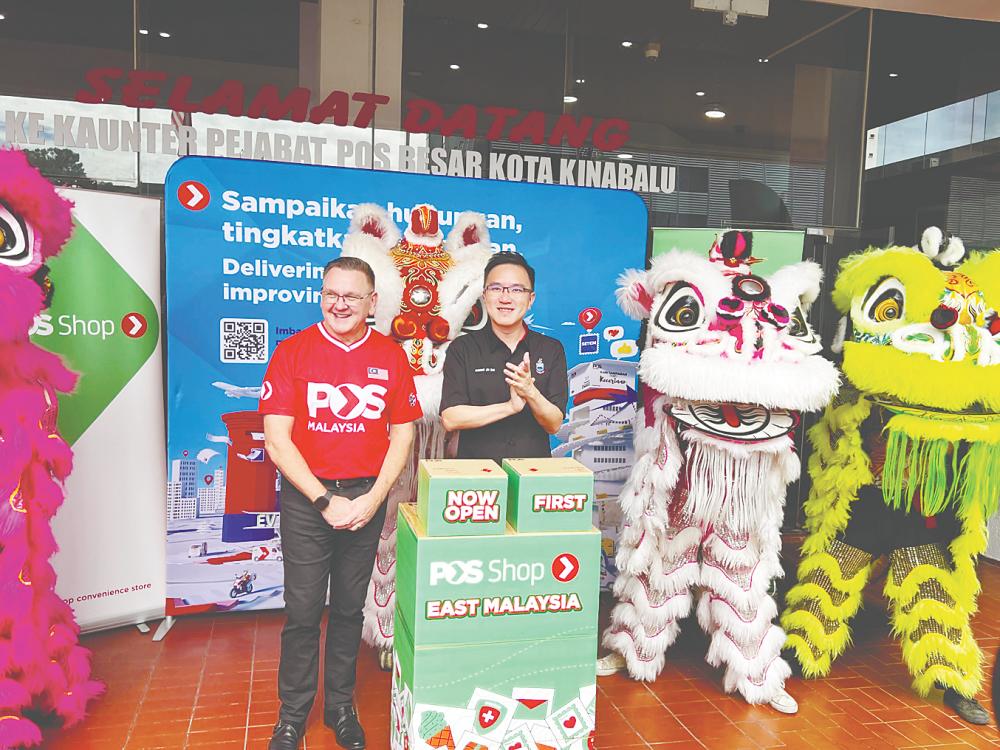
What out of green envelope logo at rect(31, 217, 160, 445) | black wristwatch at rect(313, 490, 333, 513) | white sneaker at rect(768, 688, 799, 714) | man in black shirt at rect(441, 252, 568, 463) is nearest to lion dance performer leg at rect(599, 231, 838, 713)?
white sneaker at rect(768, 688, 799, 714)

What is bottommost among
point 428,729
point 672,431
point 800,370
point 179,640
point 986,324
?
point 179,640

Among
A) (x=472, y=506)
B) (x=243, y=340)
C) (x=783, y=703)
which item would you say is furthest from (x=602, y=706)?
(x=243, y=340)

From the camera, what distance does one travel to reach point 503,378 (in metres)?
2.57

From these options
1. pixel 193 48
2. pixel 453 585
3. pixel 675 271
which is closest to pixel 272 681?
pixel 453 585

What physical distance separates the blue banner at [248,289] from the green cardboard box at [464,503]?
1658mm

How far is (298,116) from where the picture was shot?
4082 millimetres

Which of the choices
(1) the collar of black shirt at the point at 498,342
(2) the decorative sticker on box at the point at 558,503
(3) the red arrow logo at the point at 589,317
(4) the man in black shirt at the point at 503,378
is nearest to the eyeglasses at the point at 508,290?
(4) the man in black shirt at the point at 503,378

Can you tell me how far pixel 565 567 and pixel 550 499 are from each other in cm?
20

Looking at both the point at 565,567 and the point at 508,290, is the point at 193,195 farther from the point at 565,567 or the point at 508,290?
the point at 565,567

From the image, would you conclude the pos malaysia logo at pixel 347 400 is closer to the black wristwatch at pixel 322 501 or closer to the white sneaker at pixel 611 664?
the black wristwatch at pixel 322 501

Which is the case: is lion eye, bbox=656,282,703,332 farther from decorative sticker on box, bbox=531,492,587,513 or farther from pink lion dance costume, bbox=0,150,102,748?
pink lion dance costume, bbox=0,150,102,748

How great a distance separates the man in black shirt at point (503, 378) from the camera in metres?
2.49

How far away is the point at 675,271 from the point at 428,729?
1754 millimetres

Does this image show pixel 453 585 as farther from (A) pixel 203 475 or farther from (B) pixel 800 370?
(A) pixel 203 475
